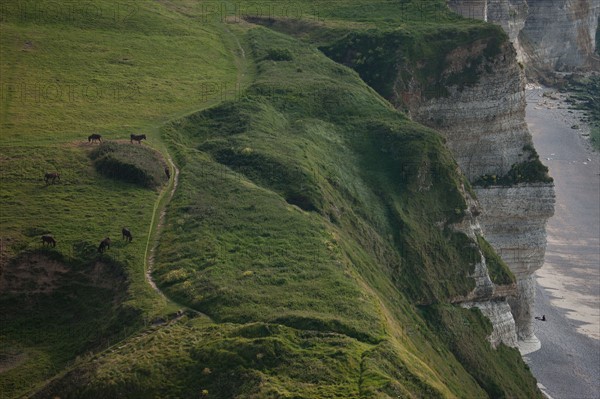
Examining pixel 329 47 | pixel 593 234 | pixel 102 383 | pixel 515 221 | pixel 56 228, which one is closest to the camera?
pixel 102 383

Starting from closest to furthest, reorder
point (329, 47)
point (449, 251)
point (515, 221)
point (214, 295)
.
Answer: point (214, 295)
point (449, 251)
point (515, 221)
point (329, 47)

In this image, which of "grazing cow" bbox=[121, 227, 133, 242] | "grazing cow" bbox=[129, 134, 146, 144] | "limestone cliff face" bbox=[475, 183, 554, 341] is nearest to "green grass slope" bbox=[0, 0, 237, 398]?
"grazing cow" bbox=[121, 227, 133, 242]

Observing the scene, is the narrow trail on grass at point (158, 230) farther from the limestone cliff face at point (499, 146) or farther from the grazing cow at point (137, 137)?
the limestone cliff face at point (499, 146)

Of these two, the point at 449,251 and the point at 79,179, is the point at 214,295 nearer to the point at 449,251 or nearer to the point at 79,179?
the point at 79,179

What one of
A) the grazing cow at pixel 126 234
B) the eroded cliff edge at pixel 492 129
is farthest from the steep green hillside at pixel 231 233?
the eroded cliff edge at pixel 492 129

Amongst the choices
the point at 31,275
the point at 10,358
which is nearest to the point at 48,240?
the point at 31,275

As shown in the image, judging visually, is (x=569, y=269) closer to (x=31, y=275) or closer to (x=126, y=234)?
(x=126, y=234)

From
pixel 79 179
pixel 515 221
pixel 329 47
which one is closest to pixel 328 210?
pixel 79 179
